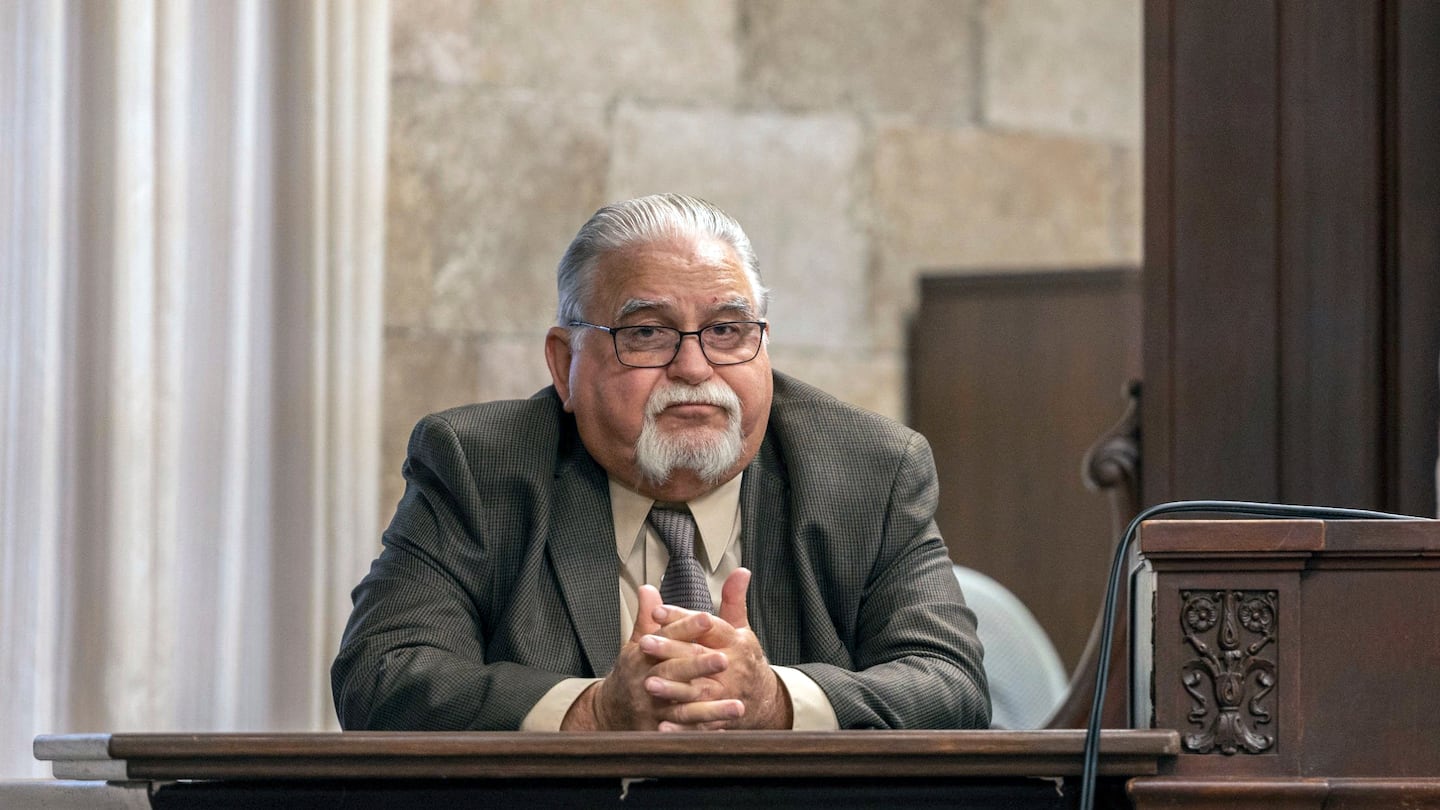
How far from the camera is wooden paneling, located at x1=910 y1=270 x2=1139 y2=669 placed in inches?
237

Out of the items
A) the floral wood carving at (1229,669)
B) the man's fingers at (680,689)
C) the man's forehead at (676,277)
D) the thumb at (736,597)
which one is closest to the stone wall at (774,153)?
the man's forehead at (676,277)

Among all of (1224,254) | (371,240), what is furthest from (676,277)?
(371,240)

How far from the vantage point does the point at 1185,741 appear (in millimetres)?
1533

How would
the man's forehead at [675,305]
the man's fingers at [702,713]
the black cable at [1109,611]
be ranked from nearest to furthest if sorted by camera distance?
the black cable at [1109,611]
the man's fingers at [702,713]
the man's forehead at [675,305]

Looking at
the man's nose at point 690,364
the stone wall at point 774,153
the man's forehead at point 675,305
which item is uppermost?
the stone wall at point 774,153

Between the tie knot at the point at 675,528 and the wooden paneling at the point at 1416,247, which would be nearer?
the tie knot at the point at 675,528

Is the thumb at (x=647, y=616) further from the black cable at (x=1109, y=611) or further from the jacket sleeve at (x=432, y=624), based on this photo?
the black cable at (x=1109, y=611)

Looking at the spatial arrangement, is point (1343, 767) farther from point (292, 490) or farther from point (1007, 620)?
point (292, 490)

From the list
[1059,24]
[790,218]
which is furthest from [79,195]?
[1059,24]

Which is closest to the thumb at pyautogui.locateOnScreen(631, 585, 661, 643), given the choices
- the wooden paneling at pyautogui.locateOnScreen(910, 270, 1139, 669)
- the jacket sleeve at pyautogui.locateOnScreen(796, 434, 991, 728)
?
the jacket sleeve at pyautogui.locateOnScreen(796, 434, 991, 728)

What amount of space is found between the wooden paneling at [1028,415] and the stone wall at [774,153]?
197 millimetres

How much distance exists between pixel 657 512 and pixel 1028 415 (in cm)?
387

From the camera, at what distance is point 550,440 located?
8.09 ft

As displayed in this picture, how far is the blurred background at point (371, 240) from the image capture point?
339 centimetres
